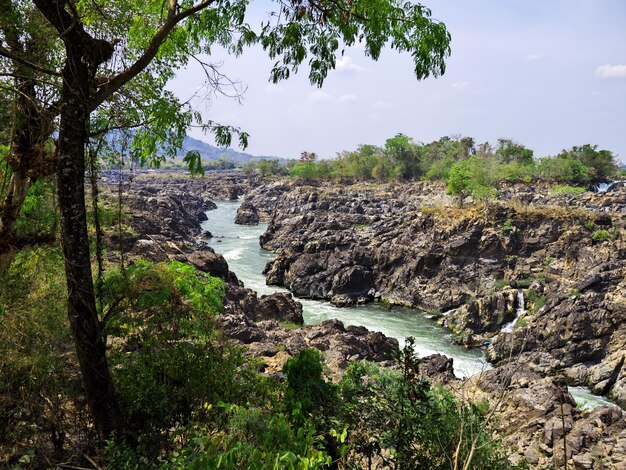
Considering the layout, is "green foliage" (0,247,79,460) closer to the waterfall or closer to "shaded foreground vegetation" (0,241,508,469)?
"shaded foreground vegetation" (0,241,508,469)

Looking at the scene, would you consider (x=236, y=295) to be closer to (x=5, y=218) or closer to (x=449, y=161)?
(x=5, y=218)

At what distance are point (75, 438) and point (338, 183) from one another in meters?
88.1

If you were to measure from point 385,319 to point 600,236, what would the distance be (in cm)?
1776

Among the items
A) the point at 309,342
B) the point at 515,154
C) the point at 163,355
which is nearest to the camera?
the point at 163,355

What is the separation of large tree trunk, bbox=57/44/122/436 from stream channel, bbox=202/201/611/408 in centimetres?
991

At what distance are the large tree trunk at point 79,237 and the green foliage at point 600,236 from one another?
36588mm

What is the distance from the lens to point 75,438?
6.35m

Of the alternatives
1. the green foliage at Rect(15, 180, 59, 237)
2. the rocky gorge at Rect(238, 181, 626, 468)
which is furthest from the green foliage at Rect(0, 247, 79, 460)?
the rocky gorge at Rect(238, 181, 626, 468)

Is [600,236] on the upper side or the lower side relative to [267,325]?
upper

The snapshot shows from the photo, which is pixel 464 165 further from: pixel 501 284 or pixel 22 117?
pixel 22 117

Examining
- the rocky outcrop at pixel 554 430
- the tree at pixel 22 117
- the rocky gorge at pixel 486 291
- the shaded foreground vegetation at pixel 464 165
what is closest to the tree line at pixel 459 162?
the shaded foreground vegetation at pixel 464 165

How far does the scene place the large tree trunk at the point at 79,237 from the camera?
17.5 ft

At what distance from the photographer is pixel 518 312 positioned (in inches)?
1136

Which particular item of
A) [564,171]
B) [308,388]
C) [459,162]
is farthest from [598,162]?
Result: [308,388]
